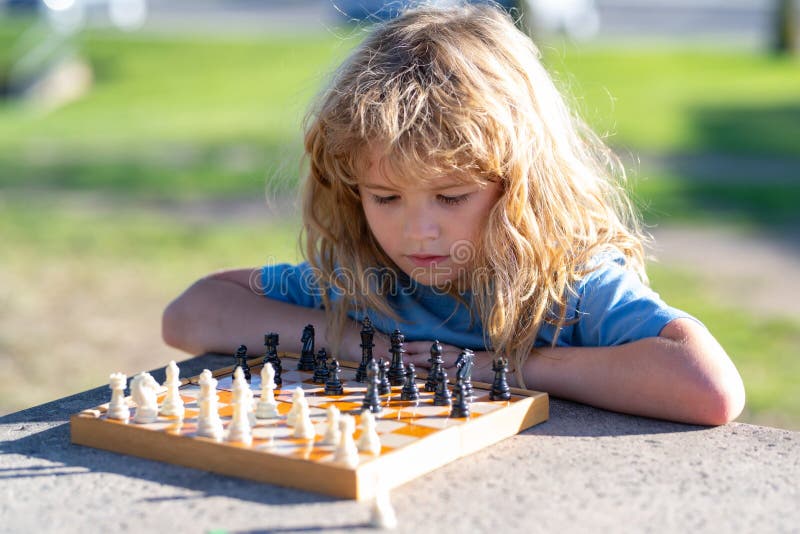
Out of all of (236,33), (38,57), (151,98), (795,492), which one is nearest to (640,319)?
(795,492)

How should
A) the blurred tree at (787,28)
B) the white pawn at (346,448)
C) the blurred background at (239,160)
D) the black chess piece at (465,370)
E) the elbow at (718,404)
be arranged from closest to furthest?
the white pawn at (346,448)
the black chess piece at (465,370)
the elbow at (718,404)
the blurred background at (239,160)
the blurred tree at (787,28)

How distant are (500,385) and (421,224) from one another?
508 mm

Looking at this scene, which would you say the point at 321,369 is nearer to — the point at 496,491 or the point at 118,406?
the point at 118,406

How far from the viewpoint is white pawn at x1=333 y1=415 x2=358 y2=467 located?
6.59 feet

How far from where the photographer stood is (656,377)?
102 inches

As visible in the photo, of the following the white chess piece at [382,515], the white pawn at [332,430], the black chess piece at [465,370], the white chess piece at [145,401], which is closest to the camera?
the white chess piece at [382,515]

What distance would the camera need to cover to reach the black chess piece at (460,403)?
7.70ft

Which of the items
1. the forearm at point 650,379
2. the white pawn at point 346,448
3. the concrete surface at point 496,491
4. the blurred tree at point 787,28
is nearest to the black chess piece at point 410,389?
the concrete surface at point 496,491

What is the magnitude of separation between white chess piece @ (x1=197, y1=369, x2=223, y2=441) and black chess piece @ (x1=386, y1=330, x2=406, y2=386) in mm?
548

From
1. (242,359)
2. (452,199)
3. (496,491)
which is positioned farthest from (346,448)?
(452,199)

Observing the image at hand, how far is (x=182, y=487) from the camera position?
2.08 metres

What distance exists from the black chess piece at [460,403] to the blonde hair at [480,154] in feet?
1.34

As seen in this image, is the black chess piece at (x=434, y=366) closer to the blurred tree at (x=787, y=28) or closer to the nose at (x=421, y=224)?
the nose at (x=421, y=224)

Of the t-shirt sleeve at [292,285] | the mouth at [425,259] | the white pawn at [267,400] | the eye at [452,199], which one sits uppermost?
the eye at [452,199]
